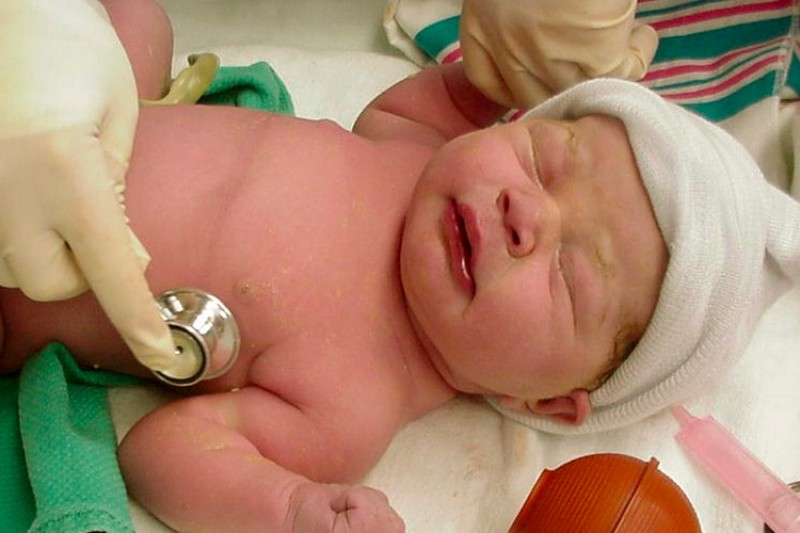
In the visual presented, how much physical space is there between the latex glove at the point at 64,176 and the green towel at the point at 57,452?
0.17m

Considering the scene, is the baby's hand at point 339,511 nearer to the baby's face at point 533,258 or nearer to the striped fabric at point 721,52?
the baby's face at point 533,258

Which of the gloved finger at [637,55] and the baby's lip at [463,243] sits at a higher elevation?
the gloved finger at [637,55]

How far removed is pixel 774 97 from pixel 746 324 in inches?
17.9

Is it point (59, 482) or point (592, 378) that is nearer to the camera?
point (59, 482)

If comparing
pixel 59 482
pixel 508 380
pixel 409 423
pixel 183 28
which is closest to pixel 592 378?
pixel 508 380

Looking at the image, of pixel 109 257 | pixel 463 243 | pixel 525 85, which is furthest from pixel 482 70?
pixel 109 257

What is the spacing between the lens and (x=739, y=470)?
111cm

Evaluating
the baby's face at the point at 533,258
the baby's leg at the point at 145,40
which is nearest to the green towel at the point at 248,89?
the baby's leg at the point at 145,40

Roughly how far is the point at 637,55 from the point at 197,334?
2.09 feet

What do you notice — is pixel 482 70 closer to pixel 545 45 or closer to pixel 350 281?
pixel 545 45

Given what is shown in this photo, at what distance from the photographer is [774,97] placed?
1402mm

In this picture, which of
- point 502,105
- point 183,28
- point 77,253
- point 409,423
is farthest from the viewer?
point 183,28

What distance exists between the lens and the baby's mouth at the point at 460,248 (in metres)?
1.01

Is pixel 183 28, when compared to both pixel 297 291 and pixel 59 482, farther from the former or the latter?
pixel 59 482
